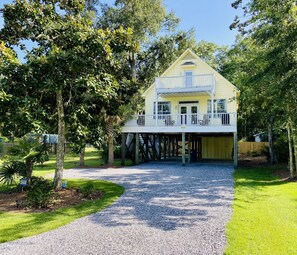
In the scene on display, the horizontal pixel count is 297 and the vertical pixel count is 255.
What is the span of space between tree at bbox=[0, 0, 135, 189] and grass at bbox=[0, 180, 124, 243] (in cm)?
254

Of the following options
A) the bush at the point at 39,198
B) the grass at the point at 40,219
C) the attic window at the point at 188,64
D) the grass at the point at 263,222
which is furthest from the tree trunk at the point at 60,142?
the attic window at the point at 188,64

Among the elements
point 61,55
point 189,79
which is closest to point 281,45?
point 61,55

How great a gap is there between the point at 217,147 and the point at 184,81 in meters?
8.78

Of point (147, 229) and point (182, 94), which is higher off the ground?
point (182, 94)

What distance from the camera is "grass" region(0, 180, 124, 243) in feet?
19.4

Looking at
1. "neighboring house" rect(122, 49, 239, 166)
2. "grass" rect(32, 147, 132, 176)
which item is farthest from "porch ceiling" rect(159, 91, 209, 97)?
"grass" rect(32, 147, 132, 176)

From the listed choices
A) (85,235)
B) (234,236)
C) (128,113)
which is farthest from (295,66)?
(128,113)

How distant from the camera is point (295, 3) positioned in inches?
379

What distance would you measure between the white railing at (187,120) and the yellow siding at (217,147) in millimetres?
6865

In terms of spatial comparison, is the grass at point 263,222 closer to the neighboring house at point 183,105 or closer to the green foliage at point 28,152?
the green foliage at point 28,152

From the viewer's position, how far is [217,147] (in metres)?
27.9

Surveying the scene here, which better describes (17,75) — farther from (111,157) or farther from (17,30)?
(111,157)

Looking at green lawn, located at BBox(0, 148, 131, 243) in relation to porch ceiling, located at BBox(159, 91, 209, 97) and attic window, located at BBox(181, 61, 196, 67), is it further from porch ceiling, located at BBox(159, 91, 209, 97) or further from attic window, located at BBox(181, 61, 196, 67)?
attic window, located at BBox(181, 61, 196, 67)

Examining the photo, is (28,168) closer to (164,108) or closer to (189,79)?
(164,108)
